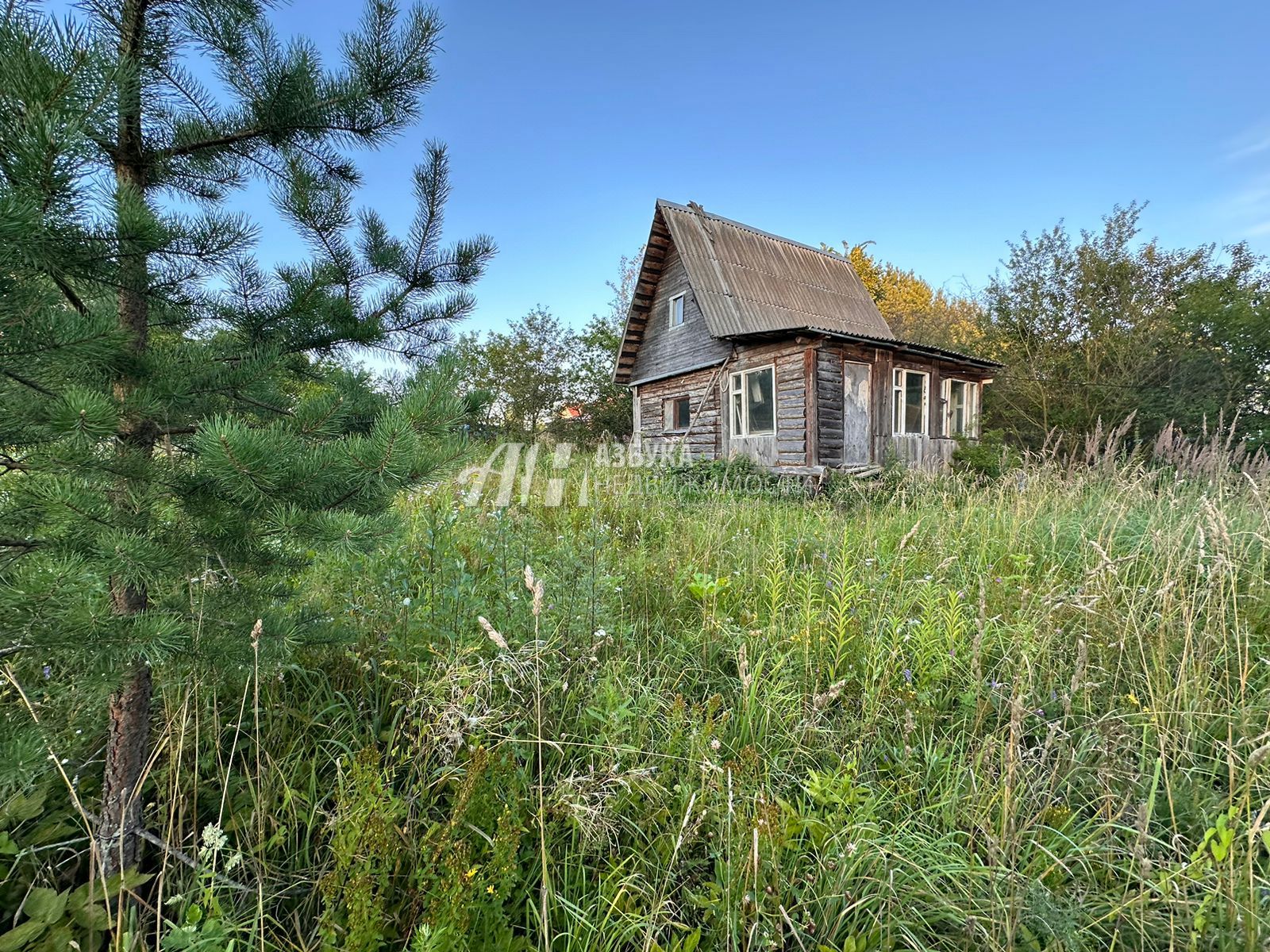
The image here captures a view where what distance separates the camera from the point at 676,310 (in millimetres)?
13031

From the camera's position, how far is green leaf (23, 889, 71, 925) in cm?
107

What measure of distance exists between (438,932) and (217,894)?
34.5 inches

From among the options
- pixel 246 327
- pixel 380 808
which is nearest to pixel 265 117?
pixel 246 327

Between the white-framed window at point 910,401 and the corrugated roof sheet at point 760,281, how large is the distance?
118 centimetres

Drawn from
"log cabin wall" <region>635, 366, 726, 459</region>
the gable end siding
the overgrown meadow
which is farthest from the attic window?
the overgrown meadow

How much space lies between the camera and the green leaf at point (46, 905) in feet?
3.52

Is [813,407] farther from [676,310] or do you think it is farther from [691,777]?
[691,777]

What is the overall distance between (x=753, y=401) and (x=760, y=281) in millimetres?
3711

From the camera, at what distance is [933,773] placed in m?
1.61

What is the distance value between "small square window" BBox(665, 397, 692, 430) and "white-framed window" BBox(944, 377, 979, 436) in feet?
19.9

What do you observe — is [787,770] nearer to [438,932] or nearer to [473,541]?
[438,932]

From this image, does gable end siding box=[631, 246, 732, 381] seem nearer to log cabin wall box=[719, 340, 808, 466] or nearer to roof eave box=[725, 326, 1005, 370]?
log cabin wall box=[719, 340, 808, 466]
